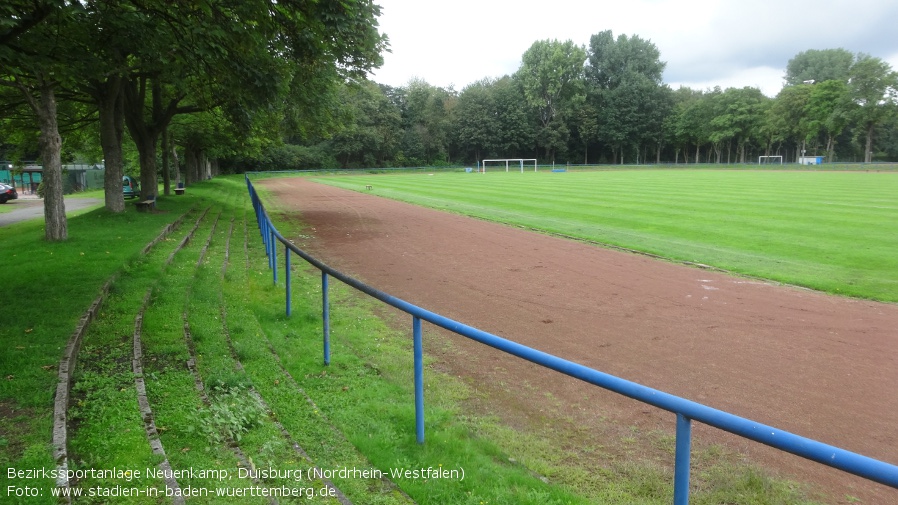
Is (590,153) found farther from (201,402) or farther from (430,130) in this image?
(201,402)

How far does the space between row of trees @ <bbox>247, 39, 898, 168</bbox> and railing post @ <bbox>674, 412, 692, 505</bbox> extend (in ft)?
254

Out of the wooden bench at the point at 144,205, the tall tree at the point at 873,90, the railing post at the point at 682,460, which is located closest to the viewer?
the railing post at the point at 682,460

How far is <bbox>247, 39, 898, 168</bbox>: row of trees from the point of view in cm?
8038

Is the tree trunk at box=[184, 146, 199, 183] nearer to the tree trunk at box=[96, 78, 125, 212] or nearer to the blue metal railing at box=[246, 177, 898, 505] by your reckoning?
the tree trunk at box=[96, 78, 125, 212]

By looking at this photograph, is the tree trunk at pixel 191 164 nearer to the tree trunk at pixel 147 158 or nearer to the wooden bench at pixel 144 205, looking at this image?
the tree trunk at pixel 147 158

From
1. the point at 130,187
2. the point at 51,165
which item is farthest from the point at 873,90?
the point at 51,165

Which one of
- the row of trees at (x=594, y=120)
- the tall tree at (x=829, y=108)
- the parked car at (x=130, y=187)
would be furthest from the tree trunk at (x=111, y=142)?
the tall tree at (x=829, y=108)

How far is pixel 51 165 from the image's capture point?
12.2 m

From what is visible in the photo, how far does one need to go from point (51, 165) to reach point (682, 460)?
13.9 metres

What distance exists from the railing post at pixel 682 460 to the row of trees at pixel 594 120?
3051 inches

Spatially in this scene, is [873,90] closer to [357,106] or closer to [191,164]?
[357,106]

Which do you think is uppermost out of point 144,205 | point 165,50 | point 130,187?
point 165,50

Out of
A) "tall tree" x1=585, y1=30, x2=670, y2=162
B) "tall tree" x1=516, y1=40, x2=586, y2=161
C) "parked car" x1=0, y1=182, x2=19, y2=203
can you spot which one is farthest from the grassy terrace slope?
"tall tree" x1=585, y1=30, x2=670, y2=162

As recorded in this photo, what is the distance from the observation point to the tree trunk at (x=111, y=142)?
1723cm
